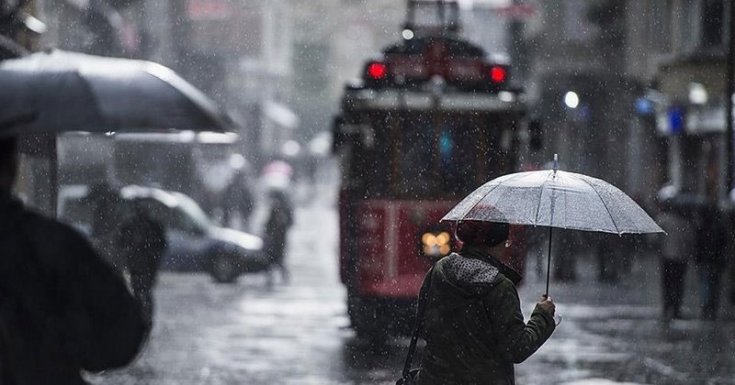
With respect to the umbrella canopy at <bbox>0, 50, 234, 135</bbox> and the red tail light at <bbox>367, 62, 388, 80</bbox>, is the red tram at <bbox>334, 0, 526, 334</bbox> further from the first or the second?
the umbrella canopy at <bbox>0, 50, 234, 135</bbox>

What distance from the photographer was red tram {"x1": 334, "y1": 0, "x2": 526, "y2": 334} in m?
17.4

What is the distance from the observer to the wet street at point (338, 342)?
15.0 meters

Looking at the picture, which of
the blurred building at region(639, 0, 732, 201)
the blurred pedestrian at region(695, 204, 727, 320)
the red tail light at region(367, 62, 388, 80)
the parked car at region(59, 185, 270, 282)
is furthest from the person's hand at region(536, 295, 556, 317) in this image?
the blurred building at region(639, 0, 732, 201)

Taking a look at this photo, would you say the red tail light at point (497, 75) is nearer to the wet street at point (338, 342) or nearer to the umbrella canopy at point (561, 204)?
the wet street at point (338, 342)

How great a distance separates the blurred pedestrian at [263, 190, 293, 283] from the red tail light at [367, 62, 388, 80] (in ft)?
36.6

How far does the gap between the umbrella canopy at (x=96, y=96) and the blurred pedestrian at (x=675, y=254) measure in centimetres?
1416

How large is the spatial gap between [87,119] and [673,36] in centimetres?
3623

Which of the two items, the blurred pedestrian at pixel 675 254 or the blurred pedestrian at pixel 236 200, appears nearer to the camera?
the blurred pedestrian at pixel 675 254

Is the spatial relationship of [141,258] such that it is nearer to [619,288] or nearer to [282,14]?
[619,288]

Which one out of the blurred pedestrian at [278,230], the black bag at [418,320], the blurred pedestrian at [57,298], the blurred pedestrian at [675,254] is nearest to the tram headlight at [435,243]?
the blurred pedestrian at [675,254]

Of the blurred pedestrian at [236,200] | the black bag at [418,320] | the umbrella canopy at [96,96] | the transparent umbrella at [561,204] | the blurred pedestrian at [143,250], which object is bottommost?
the blurred pedestrian at [236,200]

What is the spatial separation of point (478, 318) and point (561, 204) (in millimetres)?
958

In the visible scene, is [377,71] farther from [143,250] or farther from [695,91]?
[695,91]

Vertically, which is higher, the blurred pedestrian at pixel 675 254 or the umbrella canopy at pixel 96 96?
the umbrella canopy at pixel 96 96
